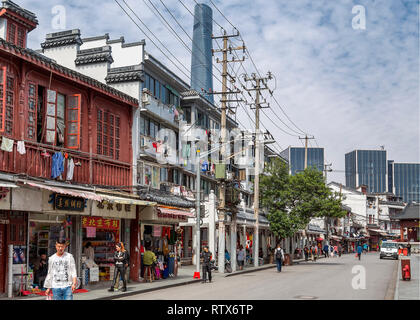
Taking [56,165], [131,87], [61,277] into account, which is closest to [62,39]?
[131,87]

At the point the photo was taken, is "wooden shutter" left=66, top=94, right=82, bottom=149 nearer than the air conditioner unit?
Yes

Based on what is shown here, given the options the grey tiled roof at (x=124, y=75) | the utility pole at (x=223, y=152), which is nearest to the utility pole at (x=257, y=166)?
the utility pole at (x=223, y=152)

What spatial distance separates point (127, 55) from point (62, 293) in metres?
23.2

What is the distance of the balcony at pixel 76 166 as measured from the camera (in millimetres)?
17578

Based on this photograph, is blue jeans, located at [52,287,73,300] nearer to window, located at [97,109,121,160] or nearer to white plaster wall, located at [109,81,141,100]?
window, located at [97,109,121,160]

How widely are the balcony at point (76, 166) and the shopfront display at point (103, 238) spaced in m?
1.65

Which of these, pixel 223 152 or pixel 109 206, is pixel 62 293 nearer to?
pixel 109 206

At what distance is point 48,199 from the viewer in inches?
722

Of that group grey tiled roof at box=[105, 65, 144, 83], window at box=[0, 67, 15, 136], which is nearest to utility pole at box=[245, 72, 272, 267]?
grey tiled roof at box=[105, 65, 144, 83]

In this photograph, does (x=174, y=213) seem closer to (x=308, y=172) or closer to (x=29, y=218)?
(x=29, y=218)

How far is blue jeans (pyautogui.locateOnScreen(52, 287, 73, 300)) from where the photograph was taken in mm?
11625

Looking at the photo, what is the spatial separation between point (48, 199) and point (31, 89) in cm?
396

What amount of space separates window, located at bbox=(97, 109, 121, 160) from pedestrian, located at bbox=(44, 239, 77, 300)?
1112 centimetres

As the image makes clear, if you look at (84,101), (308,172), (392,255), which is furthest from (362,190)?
(84,101)
